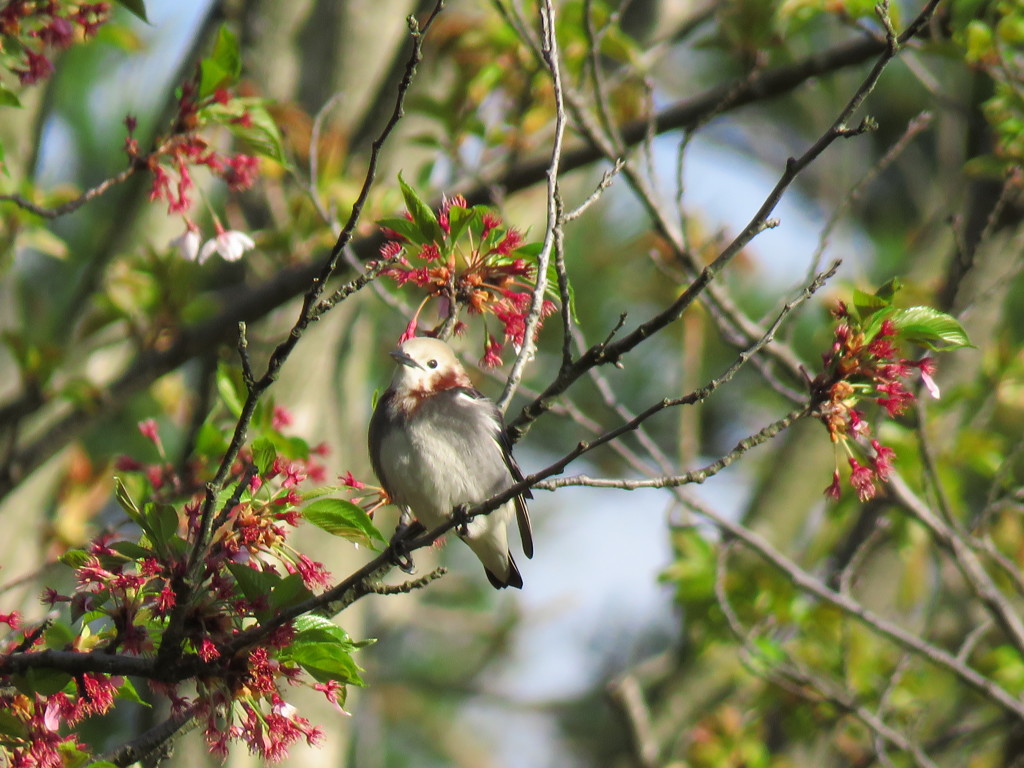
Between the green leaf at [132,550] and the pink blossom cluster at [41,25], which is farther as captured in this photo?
the pink blossom cluster at [41,25]

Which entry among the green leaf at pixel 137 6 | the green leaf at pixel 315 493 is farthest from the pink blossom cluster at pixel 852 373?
the green leaf at pixel 137 6

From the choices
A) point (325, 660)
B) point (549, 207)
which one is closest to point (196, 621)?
point (325, 660)

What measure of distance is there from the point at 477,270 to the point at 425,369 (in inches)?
37.4

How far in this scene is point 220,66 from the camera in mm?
2875

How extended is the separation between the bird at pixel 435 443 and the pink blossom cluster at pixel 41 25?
124 cm

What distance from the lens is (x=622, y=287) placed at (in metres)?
8.47

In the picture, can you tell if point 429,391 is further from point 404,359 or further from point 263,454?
point 263,454

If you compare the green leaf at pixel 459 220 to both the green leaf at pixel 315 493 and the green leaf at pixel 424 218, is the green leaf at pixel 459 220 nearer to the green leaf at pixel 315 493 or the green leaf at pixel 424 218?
the green leaf at pixel 424 218

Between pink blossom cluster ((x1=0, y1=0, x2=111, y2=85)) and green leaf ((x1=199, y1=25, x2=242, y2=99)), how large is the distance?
331mm

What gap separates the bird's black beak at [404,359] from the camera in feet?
10.6

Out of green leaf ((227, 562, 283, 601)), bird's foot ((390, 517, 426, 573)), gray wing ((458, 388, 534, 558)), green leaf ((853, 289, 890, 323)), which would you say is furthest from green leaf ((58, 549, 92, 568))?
green leaf ((853, 289, 890, 323))

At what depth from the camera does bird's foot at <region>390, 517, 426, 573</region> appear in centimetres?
235

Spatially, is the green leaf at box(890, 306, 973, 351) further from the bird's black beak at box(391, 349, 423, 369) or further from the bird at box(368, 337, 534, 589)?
the bird's black beak at box(391, 349, 423, 369)

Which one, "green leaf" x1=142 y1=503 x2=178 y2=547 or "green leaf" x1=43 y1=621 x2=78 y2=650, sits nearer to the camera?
"green leaf" x1=142 y1=503 x2=178 y2=547
